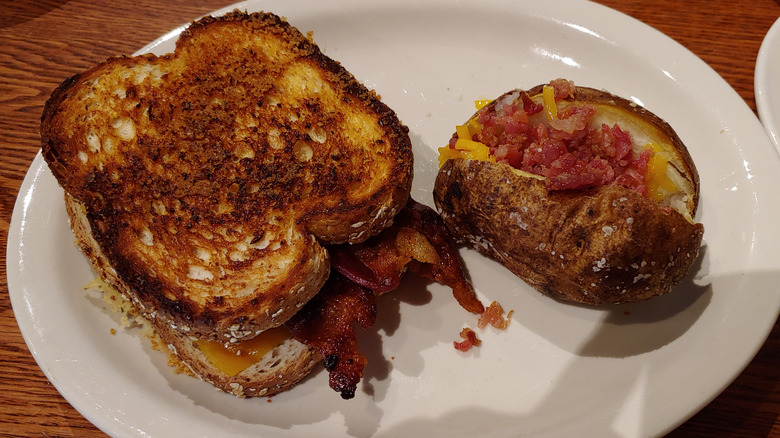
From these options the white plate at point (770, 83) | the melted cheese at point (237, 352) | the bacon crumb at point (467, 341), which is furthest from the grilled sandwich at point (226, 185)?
the white plate at point (770, 83)

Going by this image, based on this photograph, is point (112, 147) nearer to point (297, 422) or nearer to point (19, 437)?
point (19, 437)

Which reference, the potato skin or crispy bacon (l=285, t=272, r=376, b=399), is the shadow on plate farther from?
the potato skin

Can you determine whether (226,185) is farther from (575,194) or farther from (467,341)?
(575,194)

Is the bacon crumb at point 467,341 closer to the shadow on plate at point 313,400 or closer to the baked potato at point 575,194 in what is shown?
the shadow on plate at point 313,400

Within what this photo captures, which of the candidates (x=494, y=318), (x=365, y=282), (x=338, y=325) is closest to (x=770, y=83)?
(x=494, y=318)

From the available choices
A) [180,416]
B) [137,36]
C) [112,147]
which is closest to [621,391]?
[180,416]

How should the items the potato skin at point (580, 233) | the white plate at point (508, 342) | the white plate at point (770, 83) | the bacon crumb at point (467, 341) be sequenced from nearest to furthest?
1. the potato skin at point (580, 233)
2. the white plate at point (508, 342)
3. the bacon crumb at point (467, 341)
4. the white plate at point (770, 83)
